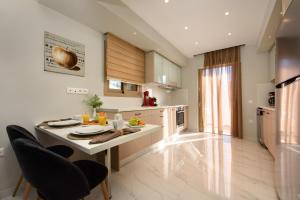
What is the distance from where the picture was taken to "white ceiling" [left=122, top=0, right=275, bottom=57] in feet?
7.31

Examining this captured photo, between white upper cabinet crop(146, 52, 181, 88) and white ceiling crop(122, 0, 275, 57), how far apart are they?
0.55m

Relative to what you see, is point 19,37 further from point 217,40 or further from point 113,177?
point 217,40

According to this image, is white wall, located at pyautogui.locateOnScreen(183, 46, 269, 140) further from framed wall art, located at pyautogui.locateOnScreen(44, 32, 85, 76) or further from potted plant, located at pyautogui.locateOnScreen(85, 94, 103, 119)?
framed wall art, located at pyautogui.locateOnScreen(44, 32, 85, 76)

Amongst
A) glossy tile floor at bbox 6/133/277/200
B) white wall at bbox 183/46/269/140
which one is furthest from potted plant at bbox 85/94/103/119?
white wall at bbox 183/46/269/140

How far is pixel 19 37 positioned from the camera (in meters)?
1.63

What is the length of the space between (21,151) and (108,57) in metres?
2.07

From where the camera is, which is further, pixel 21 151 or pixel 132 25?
pixel 132 25

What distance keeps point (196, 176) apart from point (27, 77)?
2.49 m

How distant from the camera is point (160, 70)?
12.3 ft

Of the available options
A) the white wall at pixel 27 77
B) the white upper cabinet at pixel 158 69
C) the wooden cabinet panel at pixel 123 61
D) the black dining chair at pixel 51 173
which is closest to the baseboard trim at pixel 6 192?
the white wall at pixel 27 77

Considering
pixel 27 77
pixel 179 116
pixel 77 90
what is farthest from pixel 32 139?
pixel 179 116

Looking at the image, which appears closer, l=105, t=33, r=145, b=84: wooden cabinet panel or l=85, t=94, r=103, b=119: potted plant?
l=85, t=94, r=103, b=119: potted plant

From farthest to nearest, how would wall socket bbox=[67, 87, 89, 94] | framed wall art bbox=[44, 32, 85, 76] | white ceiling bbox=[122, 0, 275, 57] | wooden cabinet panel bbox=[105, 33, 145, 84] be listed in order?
1. wooden cabinet panel bbox=[105, 33, 145, 84]
2. white ceiling bbox=[122, 0, 275, 57]
3. wall socket bbox=[67, 87, 89, 94]
4. framed wall art bbox=[44, 32, 85, 76]

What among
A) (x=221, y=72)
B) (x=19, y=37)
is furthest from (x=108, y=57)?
(x=221, y=72)
